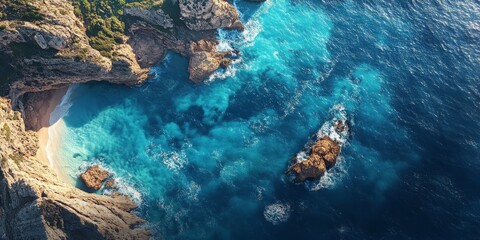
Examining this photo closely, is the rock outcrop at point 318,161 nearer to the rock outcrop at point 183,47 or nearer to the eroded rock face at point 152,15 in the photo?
the rock outcrop at point 183,47

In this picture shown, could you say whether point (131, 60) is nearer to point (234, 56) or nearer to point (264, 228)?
point (234, 56)

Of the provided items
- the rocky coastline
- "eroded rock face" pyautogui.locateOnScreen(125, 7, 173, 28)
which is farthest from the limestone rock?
"eroded rock face" pyautogui.locateOnScreen(125, 7, 173, 28)

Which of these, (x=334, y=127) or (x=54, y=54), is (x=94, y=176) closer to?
(x=54, y=54)

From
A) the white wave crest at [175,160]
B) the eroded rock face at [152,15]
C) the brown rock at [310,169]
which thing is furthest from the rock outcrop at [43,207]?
the eroded rock face at [152,15]

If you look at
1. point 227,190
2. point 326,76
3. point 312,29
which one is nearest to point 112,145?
point 227,190

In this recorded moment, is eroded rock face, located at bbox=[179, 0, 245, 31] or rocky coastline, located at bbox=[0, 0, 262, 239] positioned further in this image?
eroded rock face, located at bbox=[179, 0, 245, 31]

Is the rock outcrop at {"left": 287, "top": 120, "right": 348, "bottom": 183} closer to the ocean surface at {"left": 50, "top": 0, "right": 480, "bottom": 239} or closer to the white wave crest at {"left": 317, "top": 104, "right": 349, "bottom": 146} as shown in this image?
the white wave crest at {"left": 317, "top": 104, "right": 349, "bottom": 146}
